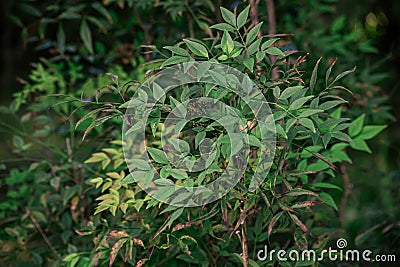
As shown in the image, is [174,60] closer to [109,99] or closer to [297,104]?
[297,104]

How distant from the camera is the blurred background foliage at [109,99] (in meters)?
1.52

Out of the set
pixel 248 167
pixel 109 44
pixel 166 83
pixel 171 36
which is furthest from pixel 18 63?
pixel 248 167

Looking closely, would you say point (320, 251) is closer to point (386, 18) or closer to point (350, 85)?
point (350, 85)

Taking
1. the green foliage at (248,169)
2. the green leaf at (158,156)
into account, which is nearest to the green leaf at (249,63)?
the green foliage at (248,169)

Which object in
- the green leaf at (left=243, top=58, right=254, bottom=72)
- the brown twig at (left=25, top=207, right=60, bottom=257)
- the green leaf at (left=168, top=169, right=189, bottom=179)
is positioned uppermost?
the green leaf at (left=243, top=58, right=254, bottom=72)

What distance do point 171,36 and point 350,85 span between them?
569mm

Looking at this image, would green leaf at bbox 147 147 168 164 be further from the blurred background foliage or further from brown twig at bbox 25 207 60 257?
brown twig at bbox 25 207 60 257

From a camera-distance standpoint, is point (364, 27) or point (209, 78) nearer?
point (209, 78)

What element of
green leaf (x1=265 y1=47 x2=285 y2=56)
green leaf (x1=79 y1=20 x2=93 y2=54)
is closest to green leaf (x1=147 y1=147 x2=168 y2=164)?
green leaf (x1=265 y1=47 x2=285 y2=56)

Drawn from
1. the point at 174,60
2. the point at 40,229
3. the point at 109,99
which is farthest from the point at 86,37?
the point at 174,60

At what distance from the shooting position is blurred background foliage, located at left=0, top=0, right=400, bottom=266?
4.99ft

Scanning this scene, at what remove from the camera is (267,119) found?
979 millimetres

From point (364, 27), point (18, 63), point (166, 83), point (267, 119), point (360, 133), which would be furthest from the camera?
point (18, 63)

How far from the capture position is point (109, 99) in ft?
5.80
